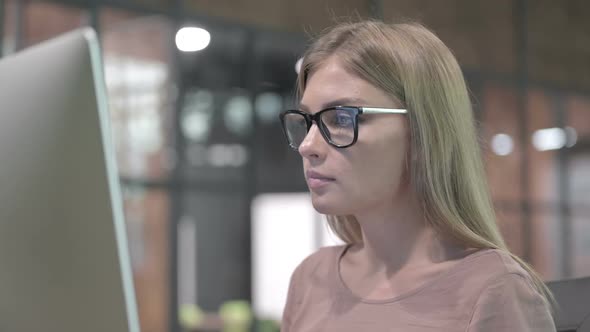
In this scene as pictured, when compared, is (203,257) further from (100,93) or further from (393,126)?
(100,93)

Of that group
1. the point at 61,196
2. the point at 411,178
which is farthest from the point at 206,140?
the point at 61,196

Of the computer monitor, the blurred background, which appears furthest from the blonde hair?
the blurred background

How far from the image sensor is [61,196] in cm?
67

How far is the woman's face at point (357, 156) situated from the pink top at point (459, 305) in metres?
0.16

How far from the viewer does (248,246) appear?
5.02 m

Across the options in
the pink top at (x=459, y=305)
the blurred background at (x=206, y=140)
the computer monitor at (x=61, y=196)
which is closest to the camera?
the computer monitor at (x=61, y=196)

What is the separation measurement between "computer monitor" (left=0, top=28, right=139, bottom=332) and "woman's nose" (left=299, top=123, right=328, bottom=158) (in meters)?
0.57

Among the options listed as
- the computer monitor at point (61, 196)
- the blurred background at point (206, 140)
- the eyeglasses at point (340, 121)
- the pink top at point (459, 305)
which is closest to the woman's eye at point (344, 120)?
the eyeglasses at point (340, 121)

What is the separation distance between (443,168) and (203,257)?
3.71 metres

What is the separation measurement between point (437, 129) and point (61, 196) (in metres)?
0.70

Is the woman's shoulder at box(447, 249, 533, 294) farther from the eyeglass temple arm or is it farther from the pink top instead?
the eyeglass temple arm

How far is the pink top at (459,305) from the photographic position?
115cm

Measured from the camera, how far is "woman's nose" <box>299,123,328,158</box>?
123 centimetres

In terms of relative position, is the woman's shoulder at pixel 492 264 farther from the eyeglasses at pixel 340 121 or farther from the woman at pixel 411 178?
the eyeglasses at pixel 340 121
